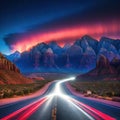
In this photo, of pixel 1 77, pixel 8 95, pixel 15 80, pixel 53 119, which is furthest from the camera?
pixel 15 80

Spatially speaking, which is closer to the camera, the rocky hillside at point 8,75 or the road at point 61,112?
the road at point 61,112

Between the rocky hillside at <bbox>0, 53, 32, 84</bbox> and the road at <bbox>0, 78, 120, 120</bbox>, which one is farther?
the rocky hillside at <bbox>0, 53, 32, 84</bbox>

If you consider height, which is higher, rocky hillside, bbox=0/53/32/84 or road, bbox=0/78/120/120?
rocky hillside, bbox=0/53/32/84

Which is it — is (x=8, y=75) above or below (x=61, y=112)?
above

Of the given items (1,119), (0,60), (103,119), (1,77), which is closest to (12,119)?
(1,119)

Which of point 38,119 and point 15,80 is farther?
point 15,80

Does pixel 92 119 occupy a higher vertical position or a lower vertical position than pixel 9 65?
lower

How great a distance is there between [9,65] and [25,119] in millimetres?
182270

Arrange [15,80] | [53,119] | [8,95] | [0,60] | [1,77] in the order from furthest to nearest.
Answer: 1. [0,60]
2. [15,80]
3. [1,77]
4. [8,95]
5. [53,119]

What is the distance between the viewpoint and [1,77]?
161 meters

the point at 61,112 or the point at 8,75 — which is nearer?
the point at 61,112

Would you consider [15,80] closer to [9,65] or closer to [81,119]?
[9,65]

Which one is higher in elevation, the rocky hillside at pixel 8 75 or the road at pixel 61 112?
the rocky hillside at pixel 8 75

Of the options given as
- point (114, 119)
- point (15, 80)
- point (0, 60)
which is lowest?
point (114, 119)
